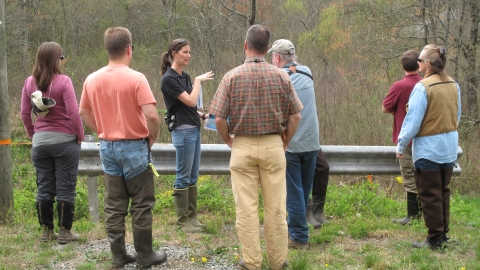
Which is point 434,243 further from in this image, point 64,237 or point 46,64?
point 46,64

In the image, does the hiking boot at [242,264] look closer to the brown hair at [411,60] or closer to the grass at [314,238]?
the grass at [314,238]

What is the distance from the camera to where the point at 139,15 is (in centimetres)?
2291

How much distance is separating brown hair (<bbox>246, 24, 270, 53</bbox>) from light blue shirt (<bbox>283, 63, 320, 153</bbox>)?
26.2 inches

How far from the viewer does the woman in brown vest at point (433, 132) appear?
16.5ft

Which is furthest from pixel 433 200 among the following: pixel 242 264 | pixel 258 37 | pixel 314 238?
pixel 258 37

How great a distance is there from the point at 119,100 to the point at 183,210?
Answer: 1.79 metres

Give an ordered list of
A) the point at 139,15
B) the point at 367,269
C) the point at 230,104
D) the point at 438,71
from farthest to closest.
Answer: the point at 139,15 < the point at 438,71 < the point at 367,269 < the point at 230,104

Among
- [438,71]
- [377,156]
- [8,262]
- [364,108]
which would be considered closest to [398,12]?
[364,108]

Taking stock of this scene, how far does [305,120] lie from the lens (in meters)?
5.09

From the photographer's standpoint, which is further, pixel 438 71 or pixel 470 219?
pixel 470 219


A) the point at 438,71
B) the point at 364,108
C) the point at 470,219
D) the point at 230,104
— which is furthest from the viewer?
the point at 364,108

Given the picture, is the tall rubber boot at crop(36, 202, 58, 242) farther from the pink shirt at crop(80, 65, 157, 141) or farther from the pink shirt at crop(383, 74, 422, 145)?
the pink shirt at crop(383, 74, 422, 145)

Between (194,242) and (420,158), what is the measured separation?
2.27 meters

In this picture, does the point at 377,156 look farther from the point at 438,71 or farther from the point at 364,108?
the point at 364,108
